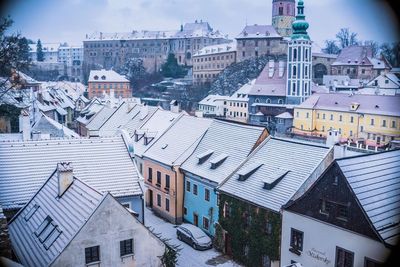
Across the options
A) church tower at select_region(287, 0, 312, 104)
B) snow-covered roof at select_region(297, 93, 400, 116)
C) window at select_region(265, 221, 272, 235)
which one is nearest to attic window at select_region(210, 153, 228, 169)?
window at select_region(265, 221, 272, 235)

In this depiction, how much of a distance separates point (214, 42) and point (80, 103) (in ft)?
192

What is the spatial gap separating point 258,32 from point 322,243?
7902 cm

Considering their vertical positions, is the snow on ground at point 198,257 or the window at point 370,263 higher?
the window at point 370,263

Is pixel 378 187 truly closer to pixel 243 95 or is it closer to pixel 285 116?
pixel 285 116

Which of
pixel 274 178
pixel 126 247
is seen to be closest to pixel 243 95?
pixel 274 178

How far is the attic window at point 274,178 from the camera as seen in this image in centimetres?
1723

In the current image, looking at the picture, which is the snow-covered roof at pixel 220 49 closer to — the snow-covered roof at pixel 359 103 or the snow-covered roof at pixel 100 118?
the snow-covered roof at pixel 359 103

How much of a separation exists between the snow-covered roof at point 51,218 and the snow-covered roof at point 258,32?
258 ft

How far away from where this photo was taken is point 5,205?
14.9m

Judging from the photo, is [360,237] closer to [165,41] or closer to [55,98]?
[55,98]

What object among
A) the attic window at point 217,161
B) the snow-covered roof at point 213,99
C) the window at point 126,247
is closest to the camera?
the window at point 126,247

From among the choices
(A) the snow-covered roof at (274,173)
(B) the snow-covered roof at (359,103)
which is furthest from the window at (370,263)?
(B) the snow-covered roof at (359,103)

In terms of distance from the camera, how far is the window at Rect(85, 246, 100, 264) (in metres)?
11.4

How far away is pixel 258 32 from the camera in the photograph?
88.1m
